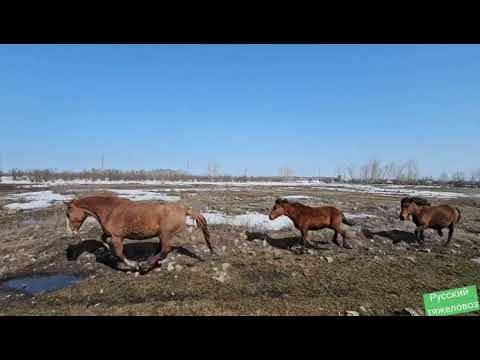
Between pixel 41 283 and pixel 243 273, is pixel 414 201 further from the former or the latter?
pixel 41 283

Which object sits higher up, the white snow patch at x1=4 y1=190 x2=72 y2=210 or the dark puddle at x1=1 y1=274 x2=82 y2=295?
the white snow patch at x1=4 y1=190 x2=72 y2=210

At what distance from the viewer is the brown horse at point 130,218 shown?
4.87 metres

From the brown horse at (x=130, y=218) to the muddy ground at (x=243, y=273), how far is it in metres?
0.88

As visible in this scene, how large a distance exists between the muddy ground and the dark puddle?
0.14m

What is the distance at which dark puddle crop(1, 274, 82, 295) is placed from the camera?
15.0ft

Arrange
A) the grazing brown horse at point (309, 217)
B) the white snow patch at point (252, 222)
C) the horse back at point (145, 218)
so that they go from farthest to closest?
the white snow patch at point (252, 222), the grazing brown horse at point (309, 217), the horse back at point (145, 218)

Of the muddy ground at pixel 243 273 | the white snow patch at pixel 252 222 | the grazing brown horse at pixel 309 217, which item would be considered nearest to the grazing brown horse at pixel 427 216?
the muddy ground at pixel 243 273

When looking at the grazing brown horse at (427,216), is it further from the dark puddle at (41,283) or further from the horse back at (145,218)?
the dark puddle at (41,283)

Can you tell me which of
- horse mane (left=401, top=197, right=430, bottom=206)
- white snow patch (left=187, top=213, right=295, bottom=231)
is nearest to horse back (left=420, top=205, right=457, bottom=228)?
horse mane (left=401, top=197, right=430, bottom=206)

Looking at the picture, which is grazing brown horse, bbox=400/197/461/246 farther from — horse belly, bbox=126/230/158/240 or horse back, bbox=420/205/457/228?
horse belly, bbox=126/230/158/240

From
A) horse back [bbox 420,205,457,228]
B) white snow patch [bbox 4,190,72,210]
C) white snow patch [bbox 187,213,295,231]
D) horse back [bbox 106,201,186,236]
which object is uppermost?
horse back [bbox 106,201,186,236]
